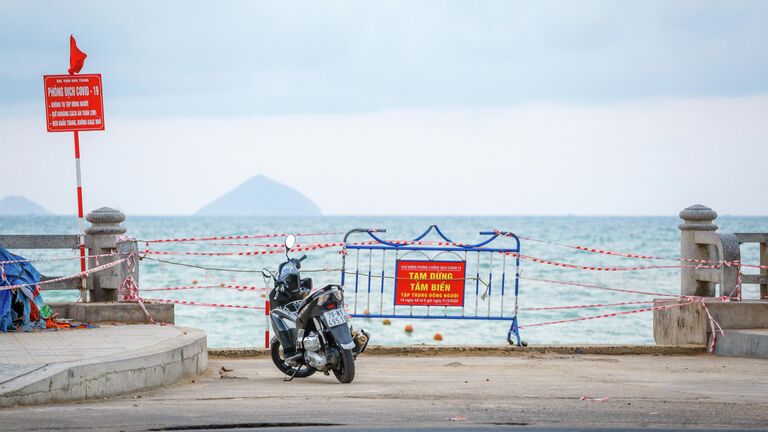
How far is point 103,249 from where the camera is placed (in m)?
13.7

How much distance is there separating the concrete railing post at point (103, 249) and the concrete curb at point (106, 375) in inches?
98.6

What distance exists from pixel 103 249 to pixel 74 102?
2.25 m

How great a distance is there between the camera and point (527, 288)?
40531mm

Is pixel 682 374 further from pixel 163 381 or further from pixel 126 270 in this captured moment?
pixel 126 270

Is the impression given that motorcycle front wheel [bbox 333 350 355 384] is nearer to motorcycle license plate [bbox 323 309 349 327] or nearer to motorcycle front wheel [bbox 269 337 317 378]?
motorcycle license plate [bbox 323 309 349 327]

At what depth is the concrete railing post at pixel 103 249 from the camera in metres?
13.7

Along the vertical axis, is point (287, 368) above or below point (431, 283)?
below

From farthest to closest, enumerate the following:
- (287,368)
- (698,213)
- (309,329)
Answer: (698,213), (287,368), (309,329)

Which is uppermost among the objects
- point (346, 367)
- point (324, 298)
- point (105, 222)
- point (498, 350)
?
point (105, 222)

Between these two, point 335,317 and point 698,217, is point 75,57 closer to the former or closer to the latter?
point 335,317

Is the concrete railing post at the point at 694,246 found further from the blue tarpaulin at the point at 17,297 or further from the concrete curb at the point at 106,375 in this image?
the blue tarpaulin at the point at 17,297

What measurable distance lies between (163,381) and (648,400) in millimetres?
4627

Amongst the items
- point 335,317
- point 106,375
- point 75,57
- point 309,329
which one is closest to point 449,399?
point 335,317

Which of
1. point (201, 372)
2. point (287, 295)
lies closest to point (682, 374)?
point (287, 295)
